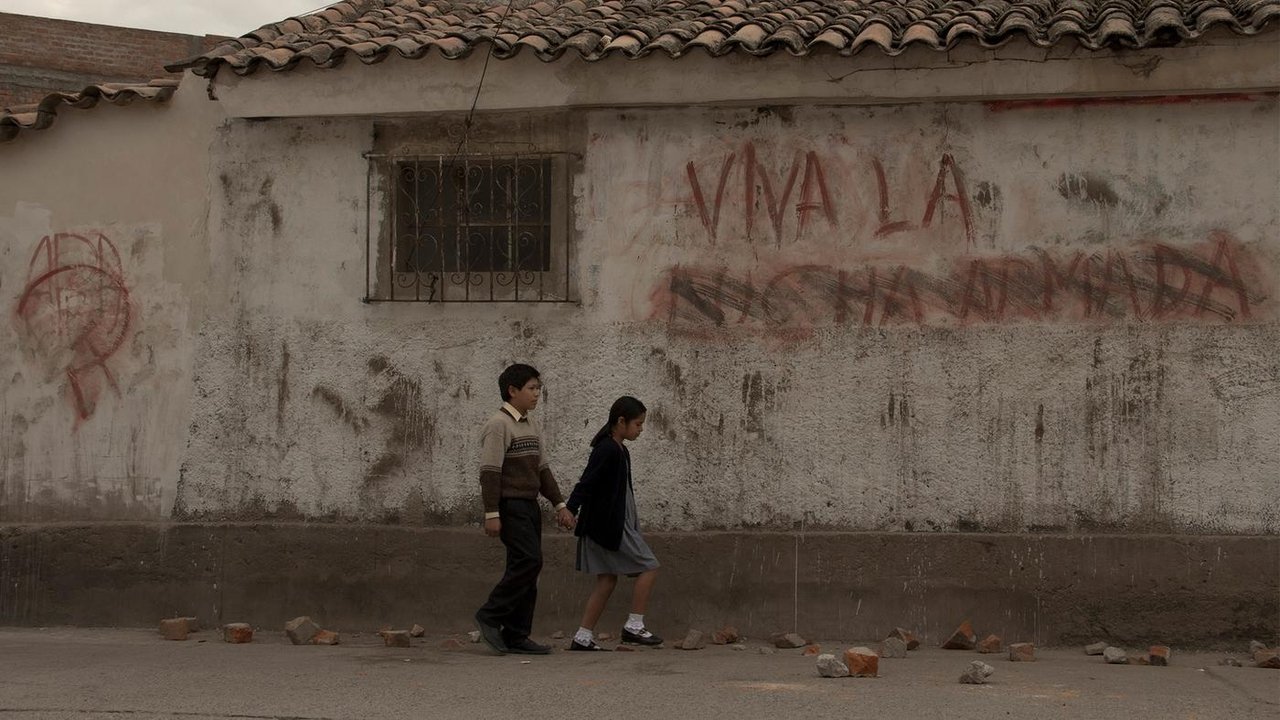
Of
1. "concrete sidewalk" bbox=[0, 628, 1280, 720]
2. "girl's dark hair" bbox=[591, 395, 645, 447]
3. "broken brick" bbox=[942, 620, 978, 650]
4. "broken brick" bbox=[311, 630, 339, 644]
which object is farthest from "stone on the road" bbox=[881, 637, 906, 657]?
"broken brick" bbox=[311, 630, 339, 644]

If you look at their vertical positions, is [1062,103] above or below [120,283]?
above

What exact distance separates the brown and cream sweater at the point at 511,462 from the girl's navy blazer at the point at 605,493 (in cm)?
15

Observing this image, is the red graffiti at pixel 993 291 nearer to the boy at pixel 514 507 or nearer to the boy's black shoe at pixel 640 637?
the boy at pixel 514 507

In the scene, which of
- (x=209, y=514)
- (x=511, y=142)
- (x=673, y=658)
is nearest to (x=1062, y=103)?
(x=511, y=142)

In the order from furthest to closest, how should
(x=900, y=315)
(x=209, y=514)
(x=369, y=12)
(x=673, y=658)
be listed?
1. (x=369, y=12)
2. (x=209, y=514)
3. (x=900, y=315)
4. (x=673, y=658)

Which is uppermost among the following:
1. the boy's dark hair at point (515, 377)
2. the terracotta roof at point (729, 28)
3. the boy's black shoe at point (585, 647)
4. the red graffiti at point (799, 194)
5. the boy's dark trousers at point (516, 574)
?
the terracotta roof at point (729, 28)

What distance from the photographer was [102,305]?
31.5 ft

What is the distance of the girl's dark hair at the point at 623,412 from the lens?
327 inches

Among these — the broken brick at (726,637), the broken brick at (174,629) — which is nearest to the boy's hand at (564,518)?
the broken brick at (726,637)

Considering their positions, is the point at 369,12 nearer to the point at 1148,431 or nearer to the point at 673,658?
the point at 673,658

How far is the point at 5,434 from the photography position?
9703 millimetres

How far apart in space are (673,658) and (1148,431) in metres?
2.91

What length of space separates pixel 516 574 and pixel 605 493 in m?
0.65

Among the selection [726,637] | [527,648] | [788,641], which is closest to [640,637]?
[726,637]
